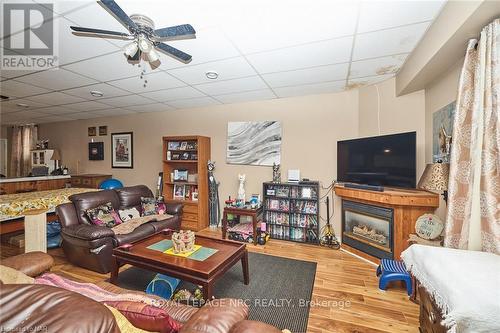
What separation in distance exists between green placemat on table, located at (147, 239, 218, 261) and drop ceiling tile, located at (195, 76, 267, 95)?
222 cm

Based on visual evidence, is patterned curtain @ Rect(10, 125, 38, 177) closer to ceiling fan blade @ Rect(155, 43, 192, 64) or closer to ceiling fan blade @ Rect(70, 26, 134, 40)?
ceiling fan blade @ Rect(70, 26, 134, 40)

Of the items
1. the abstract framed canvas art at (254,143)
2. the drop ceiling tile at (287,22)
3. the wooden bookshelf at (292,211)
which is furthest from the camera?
the abstract framed canvas art at (254,143)

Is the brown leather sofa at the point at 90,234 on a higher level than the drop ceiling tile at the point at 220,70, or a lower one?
lower

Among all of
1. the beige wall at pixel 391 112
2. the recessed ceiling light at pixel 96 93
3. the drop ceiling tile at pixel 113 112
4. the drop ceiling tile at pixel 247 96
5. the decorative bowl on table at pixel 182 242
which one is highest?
the drop ceiling tile at pixel 113 112

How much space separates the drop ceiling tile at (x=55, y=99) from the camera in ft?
11.9

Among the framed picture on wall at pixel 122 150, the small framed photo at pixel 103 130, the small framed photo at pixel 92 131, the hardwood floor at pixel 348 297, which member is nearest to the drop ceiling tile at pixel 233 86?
A: the hardwood floor at pixel 348 297

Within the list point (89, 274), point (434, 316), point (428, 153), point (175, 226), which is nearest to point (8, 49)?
point (89, 274)

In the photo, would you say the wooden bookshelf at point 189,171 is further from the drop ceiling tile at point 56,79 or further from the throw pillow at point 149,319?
the throw pillow at point 149,319

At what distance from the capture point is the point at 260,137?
157 inches

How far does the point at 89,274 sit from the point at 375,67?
13.7ft

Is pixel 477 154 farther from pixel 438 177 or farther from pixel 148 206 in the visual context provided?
pixel 148 206

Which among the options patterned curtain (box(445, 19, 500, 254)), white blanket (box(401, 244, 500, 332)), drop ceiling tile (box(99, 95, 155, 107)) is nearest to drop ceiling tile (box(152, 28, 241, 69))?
drop ceiling tile (box(99, 95, 155, 107))

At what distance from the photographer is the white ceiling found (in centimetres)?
161

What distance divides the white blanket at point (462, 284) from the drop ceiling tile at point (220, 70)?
242 cm
